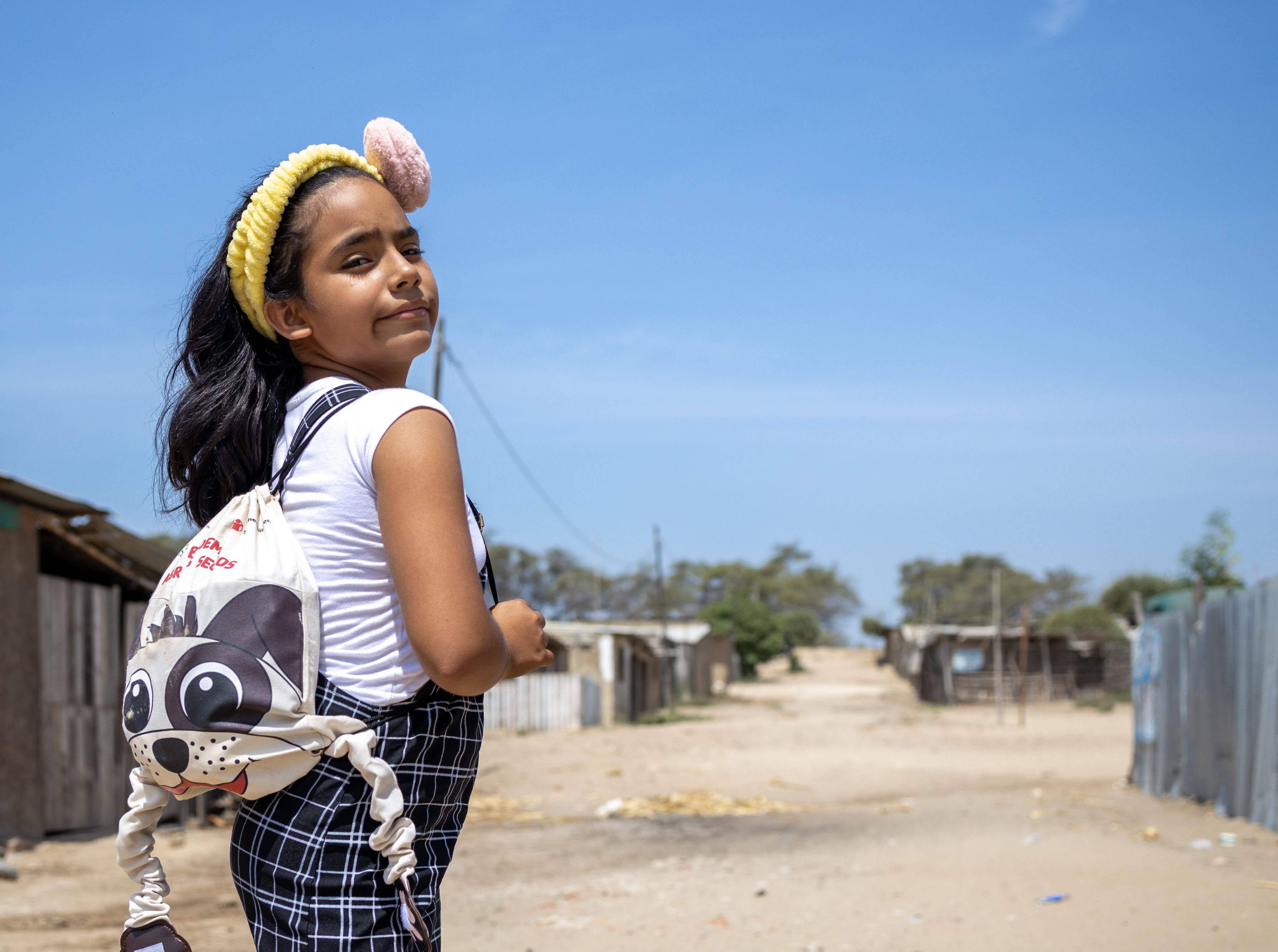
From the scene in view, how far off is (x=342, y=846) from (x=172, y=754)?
225 millimetres

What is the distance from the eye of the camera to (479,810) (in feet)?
36.8

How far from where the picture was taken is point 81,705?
8773mm

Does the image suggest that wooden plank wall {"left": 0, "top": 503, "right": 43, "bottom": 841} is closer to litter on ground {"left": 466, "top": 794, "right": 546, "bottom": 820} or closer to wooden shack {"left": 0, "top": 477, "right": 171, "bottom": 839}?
wooden shack {"left": 0, "top": 477, "right": 171, "bottom": 839}

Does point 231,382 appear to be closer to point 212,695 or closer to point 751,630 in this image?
point 212,695

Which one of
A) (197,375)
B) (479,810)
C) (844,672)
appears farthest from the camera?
(844,672)

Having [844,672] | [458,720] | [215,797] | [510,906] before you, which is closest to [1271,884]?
[510,906]

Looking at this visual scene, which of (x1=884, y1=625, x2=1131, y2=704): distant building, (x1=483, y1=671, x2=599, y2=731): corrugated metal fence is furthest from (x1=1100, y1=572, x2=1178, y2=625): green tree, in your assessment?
(x1=483, y1=671, x2=599, y2=731): corrugated metal fence

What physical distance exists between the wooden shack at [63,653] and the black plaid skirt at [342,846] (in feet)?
25.1

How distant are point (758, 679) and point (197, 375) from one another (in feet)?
167

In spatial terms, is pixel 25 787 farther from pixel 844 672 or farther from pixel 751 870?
pixel 844 672

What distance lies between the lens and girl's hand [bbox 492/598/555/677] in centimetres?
136

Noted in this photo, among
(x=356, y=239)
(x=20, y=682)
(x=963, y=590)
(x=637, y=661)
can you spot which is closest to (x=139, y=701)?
(x=356, y=239)

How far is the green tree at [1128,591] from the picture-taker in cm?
4681

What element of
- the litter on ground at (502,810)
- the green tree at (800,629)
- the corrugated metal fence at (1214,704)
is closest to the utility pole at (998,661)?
the corrugated metal fence at (1214,704)
